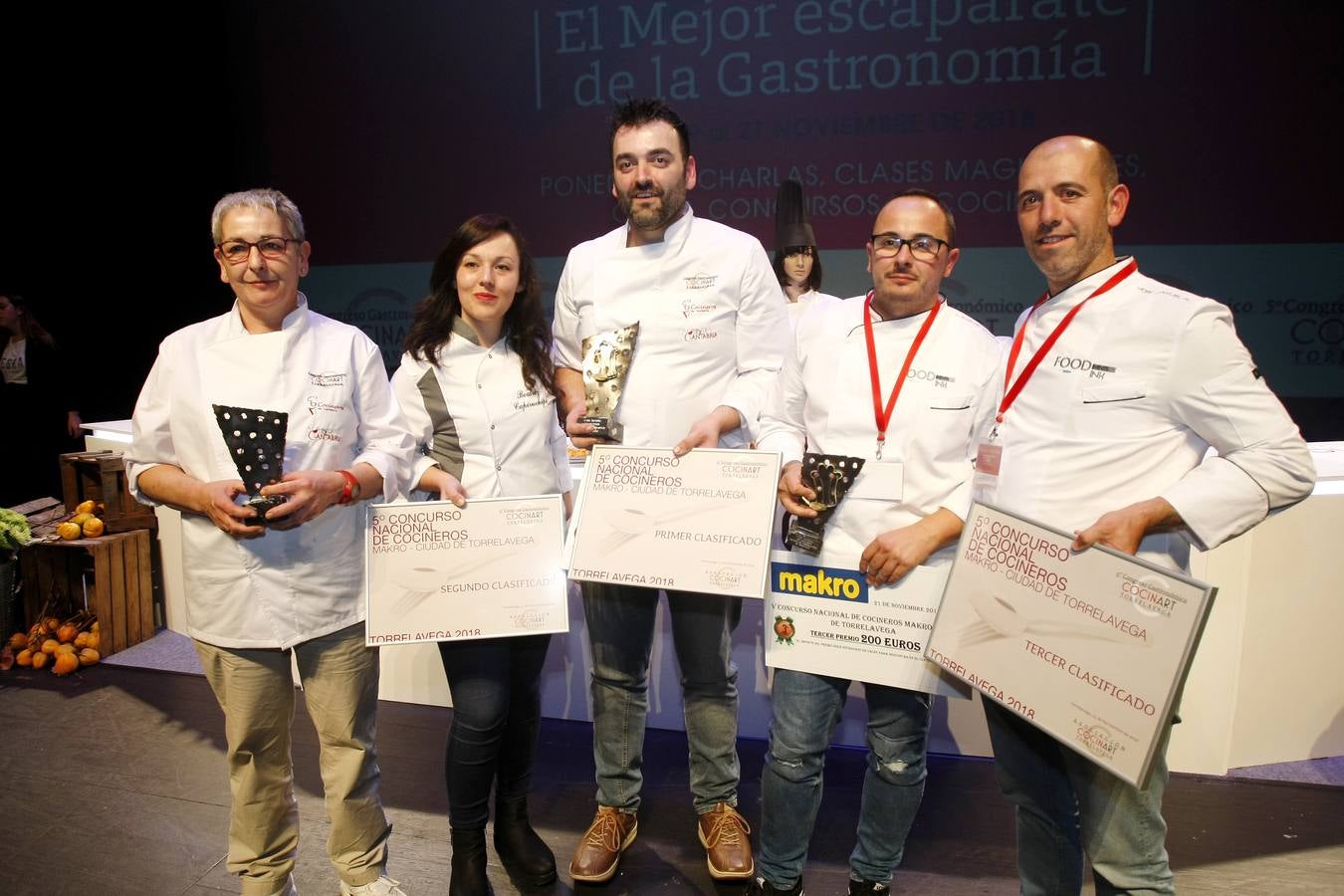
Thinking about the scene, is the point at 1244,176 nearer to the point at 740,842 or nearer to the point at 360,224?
the point at 740,842

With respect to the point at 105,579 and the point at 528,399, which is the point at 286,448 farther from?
the point at 105,579

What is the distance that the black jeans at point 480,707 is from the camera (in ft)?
6.15

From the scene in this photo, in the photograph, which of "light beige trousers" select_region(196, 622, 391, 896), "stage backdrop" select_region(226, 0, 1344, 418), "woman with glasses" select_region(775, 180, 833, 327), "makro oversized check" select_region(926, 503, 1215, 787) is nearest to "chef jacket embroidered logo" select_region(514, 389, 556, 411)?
"light beige trousers" select_region(196, 622, 391, 896)

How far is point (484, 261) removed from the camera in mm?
1875

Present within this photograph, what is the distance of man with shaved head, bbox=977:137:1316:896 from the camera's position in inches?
54.0

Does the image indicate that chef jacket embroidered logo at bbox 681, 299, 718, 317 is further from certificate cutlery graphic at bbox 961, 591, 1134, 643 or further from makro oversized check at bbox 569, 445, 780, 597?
certificate cutlery graphic at bbox 961, 591, 1134, 643

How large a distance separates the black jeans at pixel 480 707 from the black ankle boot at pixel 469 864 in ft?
0.09

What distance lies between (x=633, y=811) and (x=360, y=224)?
5.18 m

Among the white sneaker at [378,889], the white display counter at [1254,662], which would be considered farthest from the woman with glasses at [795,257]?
the white sneaker at [378,889]

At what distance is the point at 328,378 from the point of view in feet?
5.82

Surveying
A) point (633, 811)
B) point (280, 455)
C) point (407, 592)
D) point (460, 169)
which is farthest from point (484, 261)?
point (460, 169)

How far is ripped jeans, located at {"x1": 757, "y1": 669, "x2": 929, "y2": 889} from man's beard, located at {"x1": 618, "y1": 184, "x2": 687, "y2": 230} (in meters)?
1.10

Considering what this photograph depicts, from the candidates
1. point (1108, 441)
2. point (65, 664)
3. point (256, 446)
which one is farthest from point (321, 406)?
point (65, 664)

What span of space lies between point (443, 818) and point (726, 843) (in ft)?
2.92
